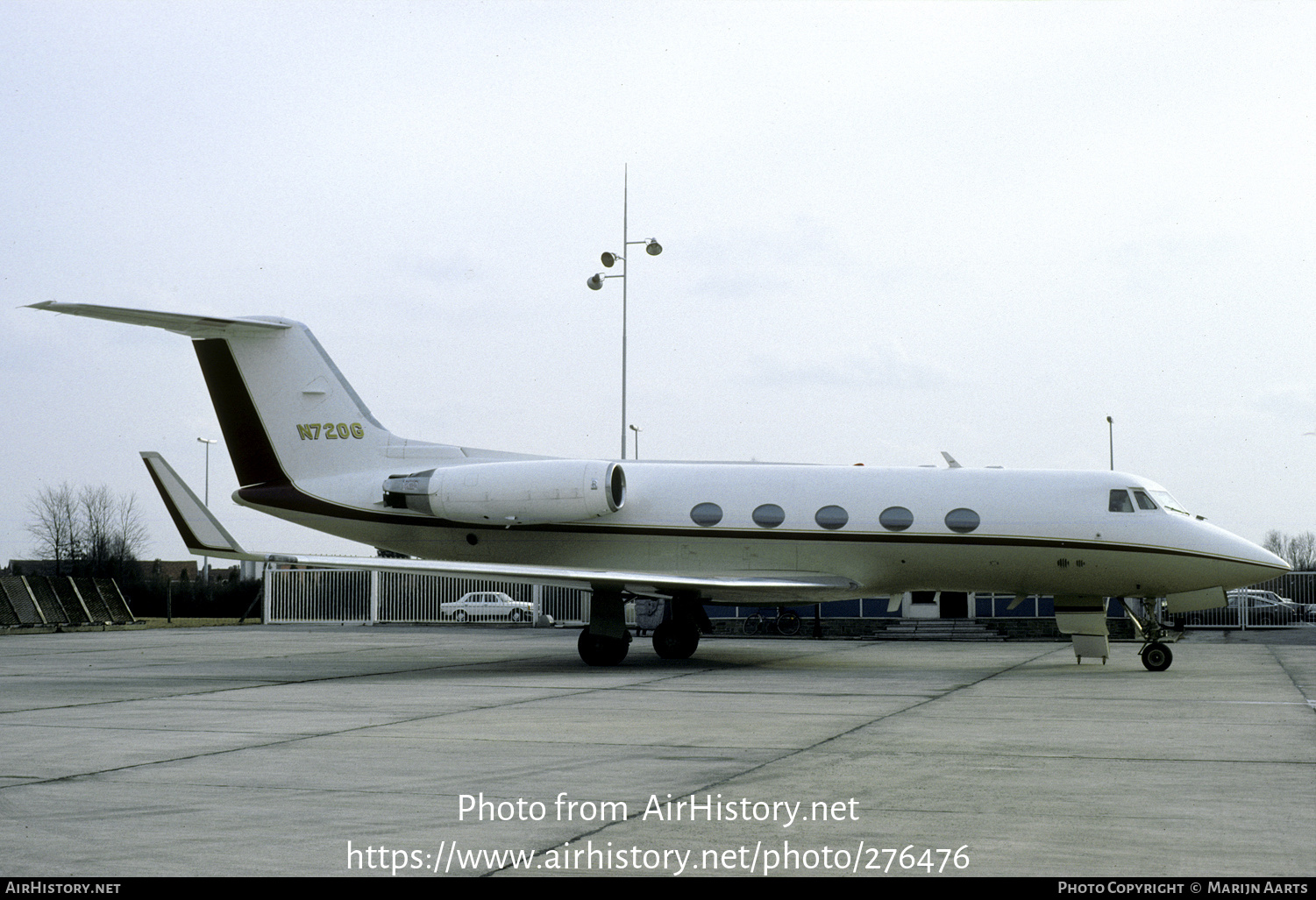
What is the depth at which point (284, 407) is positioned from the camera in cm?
1998

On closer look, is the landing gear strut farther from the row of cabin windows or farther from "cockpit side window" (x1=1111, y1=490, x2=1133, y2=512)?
"cockpit side window" (x1=1111, y1=490, x2=1133, y2=512)

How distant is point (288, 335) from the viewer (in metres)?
20.0

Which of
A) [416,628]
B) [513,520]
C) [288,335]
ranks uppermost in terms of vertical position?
[288,335]

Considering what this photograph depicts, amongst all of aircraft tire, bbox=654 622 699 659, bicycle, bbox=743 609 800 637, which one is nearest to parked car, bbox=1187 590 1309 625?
bicycle, bbox=743 609 800 637

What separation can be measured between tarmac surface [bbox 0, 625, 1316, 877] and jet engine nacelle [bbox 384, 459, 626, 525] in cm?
299

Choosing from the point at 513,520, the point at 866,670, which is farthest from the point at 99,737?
the point at 866,670

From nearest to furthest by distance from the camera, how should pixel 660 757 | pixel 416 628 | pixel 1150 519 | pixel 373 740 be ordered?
pixel 660 757
pixel 373 740
pixel 1150 519
pixel 416 628

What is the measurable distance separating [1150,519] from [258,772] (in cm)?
1340

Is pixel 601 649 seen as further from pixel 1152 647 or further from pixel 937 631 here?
pixel 937 631

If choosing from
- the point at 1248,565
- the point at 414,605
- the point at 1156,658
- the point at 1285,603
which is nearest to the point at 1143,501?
the point at 1248,565

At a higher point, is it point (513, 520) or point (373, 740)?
point (513, 520)

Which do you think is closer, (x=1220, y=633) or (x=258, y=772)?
(x=258, y=772)

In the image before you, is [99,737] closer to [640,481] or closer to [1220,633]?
[640,481]

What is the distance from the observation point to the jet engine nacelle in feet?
60.3
